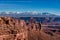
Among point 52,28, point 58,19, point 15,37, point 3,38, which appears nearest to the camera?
point 3,38

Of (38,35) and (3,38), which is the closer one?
(3,38)

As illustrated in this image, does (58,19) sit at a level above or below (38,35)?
above

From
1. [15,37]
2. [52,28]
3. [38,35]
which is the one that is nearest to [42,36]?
[38,35]

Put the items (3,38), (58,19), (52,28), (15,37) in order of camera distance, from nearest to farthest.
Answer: (3,38) < (15,37) < (58,19) < (52,28)

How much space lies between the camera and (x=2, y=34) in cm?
1505

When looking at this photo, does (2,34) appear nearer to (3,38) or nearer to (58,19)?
(3,38)

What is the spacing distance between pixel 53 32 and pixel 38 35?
4899 millimetres

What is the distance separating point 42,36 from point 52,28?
3219 millimetres

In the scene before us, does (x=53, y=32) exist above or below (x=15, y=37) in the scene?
below

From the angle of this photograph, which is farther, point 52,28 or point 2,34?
point 52,28

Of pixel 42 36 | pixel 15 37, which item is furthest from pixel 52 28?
pixel 15 37

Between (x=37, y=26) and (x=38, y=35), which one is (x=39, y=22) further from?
(x=38, y=35)

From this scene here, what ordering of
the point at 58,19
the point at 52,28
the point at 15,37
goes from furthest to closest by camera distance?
the point at 52,28, the point at 58,19, the point at 15,37

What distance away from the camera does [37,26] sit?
37688 mm
